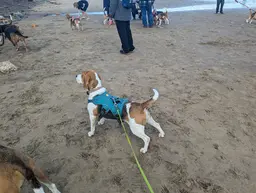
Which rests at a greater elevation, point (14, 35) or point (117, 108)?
point (14, 35)

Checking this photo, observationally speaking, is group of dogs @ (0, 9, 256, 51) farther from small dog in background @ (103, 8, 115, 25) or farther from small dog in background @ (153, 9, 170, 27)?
small dog in background @ (103, 8, 115, 25)

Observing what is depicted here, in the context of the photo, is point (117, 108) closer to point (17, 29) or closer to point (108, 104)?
point (108, 104)

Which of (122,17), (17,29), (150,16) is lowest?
(150,16)

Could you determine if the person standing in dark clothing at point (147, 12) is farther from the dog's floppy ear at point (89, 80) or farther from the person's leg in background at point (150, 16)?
the dog's floppy ear at point (89, 80)

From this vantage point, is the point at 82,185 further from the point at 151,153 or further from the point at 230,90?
the point at 230,90

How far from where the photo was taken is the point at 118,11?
618cm

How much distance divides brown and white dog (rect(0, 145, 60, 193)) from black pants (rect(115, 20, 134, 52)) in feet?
17.3

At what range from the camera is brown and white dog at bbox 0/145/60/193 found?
181 centimetres

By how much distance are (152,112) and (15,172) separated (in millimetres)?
2607

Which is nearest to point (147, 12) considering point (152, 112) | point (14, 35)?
point (14, 35)

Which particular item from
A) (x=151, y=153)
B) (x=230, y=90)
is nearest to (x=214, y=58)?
(x=230, y=90)

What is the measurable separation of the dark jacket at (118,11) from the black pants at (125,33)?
0.18 metres

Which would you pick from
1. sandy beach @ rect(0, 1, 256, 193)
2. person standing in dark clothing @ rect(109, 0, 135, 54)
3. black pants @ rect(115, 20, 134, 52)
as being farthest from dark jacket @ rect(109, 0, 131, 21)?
sandy beach @ rect(0, 1, 256, 193)

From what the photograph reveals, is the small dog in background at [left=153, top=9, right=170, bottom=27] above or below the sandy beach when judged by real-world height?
above
